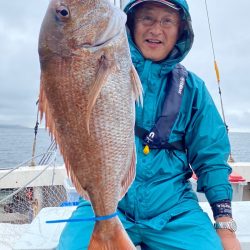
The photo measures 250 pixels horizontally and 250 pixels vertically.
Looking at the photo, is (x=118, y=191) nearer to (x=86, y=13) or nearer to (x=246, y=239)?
(x=86, y=13)

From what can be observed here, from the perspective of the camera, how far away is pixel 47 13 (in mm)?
1647

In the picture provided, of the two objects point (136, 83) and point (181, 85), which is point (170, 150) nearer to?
point (181, 85)

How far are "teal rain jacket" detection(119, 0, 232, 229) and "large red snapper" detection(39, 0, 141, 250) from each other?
2.20ft

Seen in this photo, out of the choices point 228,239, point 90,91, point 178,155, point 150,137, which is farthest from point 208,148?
point 90,91

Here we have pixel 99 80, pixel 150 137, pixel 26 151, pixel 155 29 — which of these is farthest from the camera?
pixel 26 151

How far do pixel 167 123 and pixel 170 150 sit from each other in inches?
7.7

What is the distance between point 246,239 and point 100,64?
6.08ft

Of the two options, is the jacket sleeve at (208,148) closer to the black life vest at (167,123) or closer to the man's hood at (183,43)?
the black life vest at (167,123)

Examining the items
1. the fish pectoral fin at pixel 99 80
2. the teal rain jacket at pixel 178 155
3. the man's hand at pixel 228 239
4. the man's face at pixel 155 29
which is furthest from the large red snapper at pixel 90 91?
the man's hand at pixel 228 239

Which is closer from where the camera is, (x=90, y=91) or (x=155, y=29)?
(x=90, y=91)

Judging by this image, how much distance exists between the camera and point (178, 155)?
258 centimetres

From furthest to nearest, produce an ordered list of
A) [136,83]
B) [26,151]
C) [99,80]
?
[26,151] < [136,83] < [99,80]

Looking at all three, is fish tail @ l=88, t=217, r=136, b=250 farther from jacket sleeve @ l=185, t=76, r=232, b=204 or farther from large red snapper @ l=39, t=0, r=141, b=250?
jacket sleeve @ l=185, t=76, r=232, b=204

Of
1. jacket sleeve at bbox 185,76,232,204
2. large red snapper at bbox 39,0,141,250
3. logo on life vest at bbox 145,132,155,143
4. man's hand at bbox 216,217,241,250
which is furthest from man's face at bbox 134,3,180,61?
man's hand at bbox 216,217,241,250
